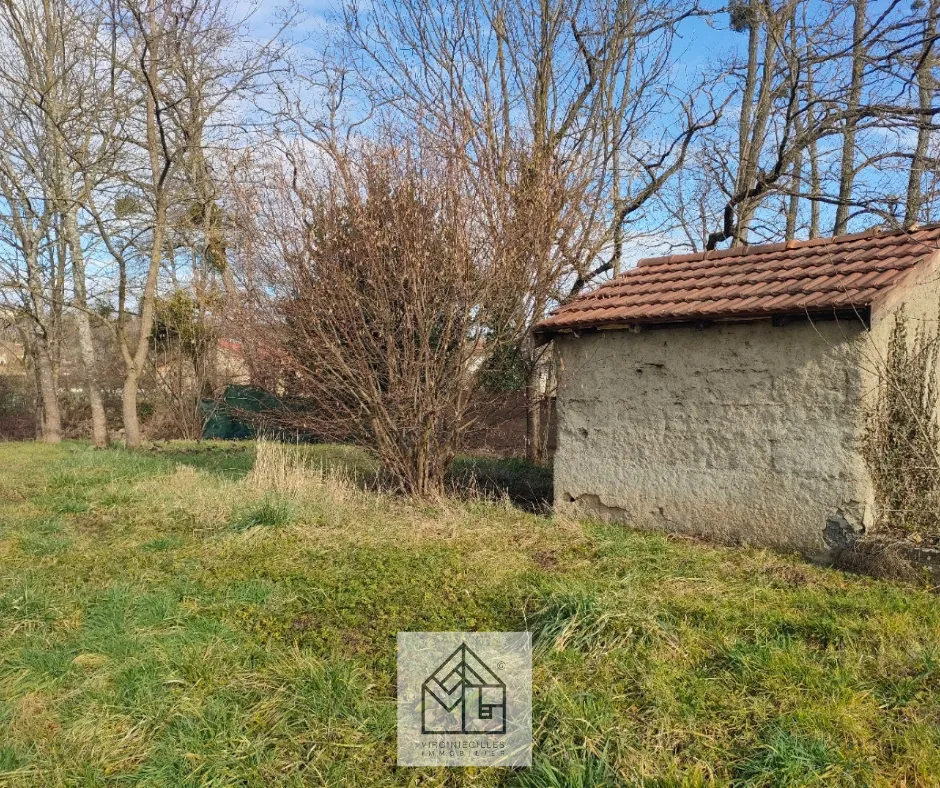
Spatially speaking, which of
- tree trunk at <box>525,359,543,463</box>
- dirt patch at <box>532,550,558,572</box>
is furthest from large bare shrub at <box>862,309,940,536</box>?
tree trunk at <box>525,359,543,463</box>

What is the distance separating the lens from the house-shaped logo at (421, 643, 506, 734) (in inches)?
127

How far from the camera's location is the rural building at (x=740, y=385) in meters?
5.57

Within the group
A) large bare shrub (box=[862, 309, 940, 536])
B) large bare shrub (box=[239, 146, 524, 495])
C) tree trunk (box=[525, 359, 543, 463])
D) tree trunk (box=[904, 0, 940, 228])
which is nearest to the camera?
large bare shrub (box=[862, 309, 940, 536])

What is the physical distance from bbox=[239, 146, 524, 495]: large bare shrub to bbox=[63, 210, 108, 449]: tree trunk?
8.37 metres

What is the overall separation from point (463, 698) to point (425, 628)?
2.55 ft

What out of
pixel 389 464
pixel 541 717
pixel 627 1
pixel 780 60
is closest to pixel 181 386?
pixel 389 464

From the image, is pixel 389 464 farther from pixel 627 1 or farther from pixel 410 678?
pixel 627 1

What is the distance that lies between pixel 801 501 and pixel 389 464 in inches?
177

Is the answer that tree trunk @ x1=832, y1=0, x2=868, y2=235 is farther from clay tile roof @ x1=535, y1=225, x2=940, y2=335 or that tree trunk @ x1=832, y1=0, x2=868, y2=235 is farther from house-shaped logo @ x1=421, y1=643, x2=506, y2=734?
house-shaped logo @ x1=421, y1=643, x2=506, y2=734

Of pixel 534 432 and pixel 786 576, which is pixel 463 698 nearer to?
pixel 786 576

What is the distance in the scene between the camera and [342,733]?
3.12 meters

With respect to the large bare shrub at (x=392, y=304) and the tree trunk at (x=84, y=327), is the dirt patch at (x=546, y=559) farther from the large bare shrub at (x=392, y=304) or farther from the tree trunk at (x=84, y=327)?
the tree trunk at (x=84, y=327)

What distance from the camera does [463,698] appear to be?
3.46 m

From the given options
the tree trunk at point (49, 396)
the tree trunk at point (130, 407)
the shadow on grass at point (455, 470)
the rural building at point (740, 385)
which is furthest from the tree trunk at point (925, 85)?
the tree trunk at point (49, 396)
